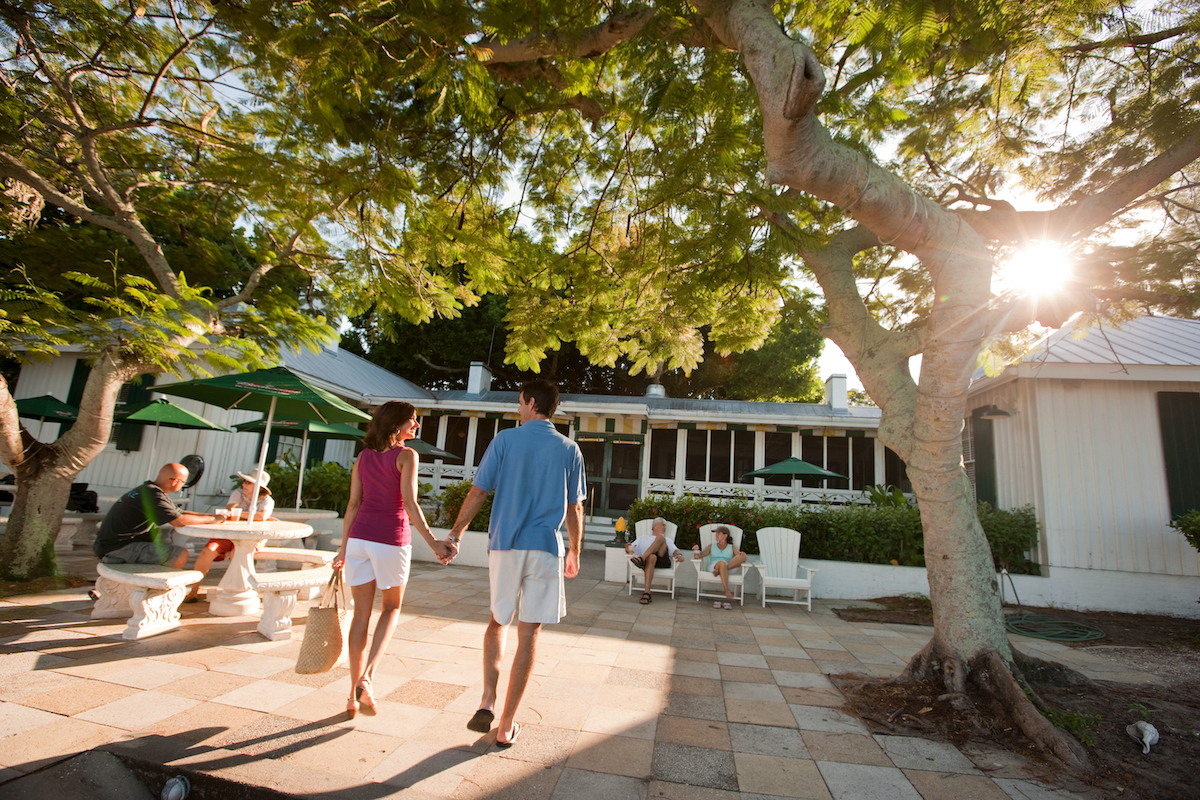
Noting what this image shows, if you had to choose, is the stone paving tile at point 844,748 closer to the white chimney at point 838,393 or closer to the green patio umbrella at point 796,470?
the green patio umbrella at point 796,470

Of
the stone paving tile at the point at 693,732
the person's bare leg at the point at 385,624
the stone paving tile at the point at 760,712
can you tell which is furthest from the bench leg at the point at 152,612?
the stone paving tile at the point at 760,712

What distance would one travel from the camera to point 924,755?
3021mm

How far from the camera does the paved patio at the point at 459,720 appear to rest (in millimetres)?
2477

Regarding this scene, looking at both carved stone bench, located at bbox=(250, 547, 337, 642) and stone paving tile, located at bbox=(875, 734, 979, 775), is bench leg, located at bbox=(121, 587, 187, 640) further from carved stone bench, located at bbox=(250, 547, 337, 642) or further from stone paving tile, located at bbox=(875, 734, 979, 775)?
stone paving tile, located at bbox=(875, 734, 979, 775)

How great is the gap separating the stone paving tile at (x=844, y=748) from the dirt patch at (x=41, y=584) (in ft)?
23.3

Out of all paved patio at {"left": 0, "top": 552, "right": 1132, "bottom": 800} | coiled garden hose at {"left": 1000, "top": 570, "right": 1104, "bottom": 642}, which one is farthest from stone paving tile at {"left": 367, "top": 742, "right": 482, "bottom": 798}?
→ coiled garden hose at {"left": 1000, "top": 570, "right": 1104, "bottom": 642}

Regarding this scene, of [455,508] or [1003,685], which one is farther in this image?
[455,508]

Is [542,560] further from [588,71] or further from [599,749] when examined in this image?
[588,71]

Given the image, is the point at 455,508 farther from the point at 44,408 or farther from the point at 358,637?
the point at 44,408

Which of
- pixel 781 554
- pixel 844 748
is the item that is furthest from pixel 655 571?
pixel 844 748

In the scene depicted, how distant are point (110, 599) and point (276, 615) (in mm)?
1488

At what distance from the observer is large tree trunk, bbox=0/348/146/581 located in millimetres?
5758

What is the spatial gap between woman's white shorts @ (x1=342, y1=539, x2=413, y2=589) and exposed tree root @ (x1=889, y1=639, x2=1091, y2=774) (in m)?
3.64

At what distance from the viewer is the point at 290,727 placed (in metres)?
2.83
